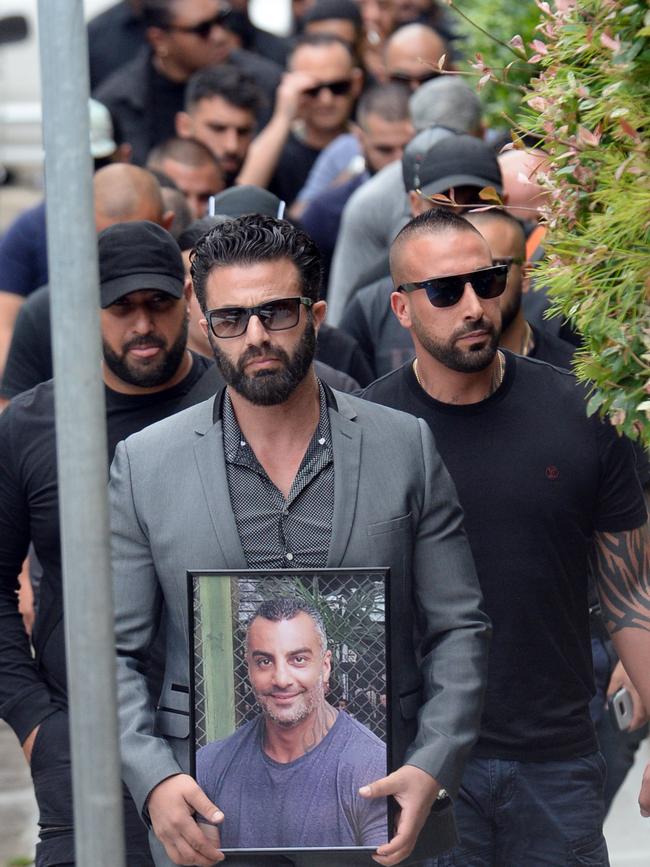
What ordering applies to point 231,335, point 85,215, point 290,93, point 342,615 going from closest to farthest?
point 85,215 → point 342,615 → point 231,335 → point 290,93

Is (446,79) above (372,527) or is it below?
above

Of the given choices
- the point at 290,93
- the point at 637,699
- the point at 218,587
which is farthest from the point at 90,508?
the point at 290,93

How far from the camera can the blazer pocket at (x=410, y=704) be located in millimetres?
3732

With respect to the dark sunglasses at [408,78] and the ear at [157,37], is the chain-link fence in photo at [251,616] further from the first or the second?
the ear at [157,37]

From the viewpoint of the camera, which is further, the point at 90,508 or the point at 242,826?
the point at 242,826

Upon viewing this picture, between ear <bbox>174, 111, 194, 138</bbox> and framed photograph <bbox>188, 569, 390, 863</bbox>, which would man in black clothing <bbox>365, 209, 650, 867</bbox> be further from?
ear <bbox>174, 111, 194, 138</bbox>

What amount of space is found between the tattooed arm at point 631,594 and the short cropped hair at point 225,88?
16.1 feet

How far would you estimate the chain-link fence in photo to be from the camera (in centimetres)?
350

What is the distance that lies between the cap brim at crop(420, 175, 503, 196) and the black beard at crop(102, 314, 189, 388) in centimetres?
146

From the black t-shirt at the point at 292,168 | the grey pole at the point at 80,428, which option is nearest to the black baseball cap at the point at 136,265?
the grey pole at the point at 80,428

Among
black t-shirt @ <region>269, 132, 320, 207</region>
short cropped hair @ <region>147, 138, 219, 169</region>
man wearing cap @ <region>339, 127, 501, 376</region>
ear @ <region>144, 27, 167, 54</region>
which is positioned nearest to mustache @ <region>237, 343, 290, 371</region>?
man wearing cap @ <region>339, 127, 501, 376</region>

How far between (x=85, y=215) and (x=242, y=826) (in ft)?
4.81

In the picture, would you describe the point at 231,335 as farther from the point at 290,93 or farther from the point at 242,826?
the point at 290,93

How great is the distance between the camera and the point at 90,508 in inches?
104
